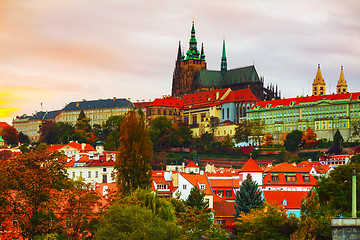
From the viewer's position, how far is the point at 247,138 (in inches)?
7082

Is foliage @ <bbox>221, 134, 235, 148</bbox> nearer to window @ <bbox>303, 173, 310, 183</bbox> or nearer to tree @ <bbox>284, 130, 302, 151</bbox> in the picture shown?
tree @ <bbox>284, 130, 302, 151</bbox>

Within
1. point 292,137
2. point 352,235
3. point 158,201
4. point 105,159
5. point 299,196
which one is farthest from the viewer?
point 292,137

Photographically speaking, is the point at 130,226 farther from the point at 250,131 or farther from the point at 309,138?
the point at 250,131

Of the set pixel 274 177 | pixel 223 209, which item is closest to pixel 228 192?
pixel 274 177

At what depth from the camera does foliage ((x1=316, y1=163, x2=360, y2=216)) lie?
65.7 metres

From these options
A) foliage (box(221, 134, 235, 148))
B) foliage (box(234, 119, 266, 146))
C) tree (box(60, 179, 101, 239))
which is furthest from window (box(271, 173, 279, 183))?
foliage (box(234, 119, 266, 146))

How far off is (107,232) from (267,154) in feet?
382

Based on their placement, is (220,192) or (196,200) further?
(220,192)

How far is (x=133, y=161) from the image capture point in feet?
201

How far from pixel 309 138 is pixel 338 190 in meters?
97.2

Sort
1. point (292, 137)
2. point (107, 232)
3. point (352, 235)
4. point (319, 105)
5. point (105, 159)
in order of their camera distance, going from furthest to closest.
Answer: point (319, 105)
point (292, 137)
point (105, 159)
point (107, 232)
point (352, 235)

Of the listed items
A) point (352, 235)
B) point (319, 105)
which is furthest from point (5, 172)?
point (319, 105)

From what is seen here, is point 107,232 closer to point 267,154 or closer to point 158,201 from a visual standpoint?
point 158,201

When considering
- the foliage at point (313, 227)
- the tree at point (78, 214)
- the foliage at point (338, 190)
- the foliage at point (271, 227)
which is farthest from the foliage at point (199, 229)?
the foliage at point (338, 190)
